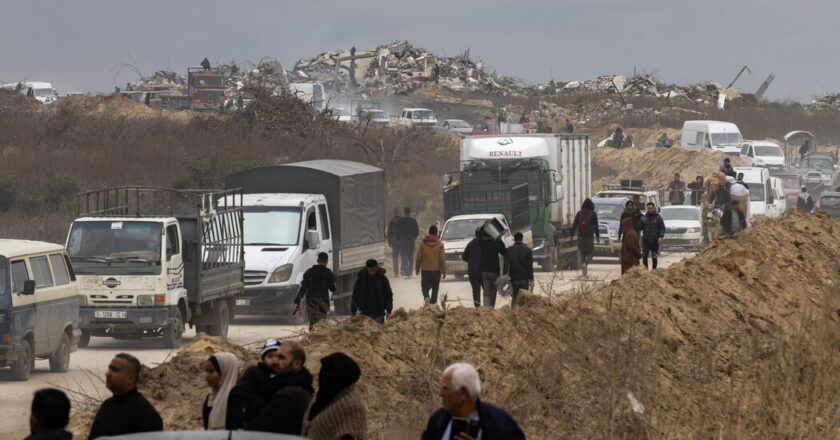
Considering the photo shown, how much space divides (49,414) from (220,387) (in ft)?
4.37

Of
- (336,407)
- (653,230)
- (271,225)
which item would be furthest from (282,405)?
(653,230)

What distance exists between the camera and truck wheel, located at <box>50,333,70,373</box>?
637 inches

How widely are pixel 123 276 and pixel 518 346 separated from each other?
26.1 feet

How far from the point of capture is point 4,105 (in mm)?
57188

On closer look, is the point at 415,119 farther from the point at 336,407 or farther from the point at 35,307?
the point at 336,407

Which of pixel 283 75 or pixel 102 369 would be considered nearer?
pixel 102 369

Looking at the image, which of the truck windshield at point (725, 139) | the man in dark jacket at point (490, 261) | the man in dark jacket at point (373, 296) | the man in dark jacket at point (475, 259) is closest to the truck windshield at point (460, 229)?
the man in dark jacket at point (475, 259)

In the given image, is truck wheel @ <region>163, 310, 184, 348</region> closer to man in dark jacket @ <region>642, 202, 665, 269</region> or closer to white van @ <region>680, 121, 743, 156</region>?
man in dark jacket @ <region>642, 202, 665, 269</region>

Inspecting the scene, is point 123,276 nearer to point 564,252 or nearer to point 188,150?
point 564,252

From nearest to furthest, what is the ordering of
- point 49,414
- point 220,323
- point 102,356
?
point 49,414
point 102,356
point 220,323

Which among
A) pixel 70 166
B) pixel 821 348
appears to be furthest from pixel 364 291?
pixel 70 166

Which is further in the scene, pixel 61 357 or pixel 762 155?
pixel 762 155

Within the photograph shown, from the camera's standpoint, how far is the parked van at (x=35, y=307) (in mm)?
15125

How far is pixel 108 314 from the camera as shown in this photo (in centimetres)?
1819
